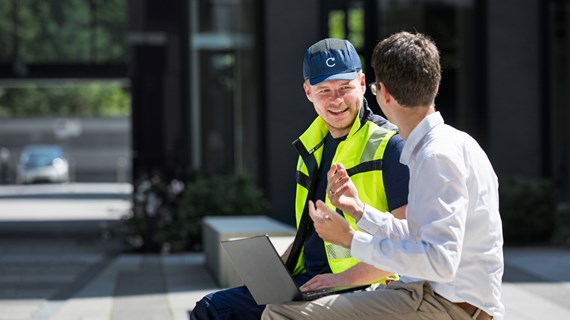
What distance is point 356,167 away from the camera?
388cm

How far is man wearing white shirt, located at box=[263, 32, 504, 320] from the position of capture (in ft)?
10.3

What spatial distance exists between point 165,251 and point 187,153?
2.18m

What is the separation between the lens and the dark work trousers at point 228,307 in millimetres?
3996

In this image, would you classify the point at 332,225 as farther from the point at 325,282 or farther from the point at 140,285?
the point at 140,285

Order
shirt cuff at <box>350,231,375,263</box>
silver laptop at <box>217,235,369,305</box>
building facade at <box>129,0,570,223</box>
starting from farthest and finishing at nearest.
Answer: building facade at <box>129,0,570,223</box>
silver laptop at <box>217,235,369,305</box>
shirt cuff at <box>350,231,375,263</box>

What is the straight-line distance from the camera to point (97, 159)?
55.4 m

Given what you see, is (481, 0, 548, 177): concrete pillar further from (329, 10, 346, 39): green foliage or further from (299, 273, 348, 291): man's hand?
(299, 273, 348, 291): man's hand

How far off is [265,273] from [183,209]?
470 inches

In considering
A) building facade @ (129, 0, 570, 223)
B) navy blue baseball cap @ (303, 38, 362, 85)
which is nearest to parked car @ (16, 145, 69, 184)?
building facade @ (129, 0, 570, 223)

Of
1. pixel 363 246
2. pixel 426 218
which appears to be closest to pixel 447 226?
pixel 426 218

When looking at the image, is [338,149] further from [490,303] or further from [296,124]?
[296,124]

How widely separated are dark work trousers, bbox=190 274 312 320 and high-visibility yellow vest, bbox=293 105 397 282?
21cm

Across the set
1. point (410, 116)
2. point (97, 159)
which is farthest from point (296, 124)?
point (97, 159)

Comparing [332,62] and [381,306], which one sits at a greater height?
[332,62]
